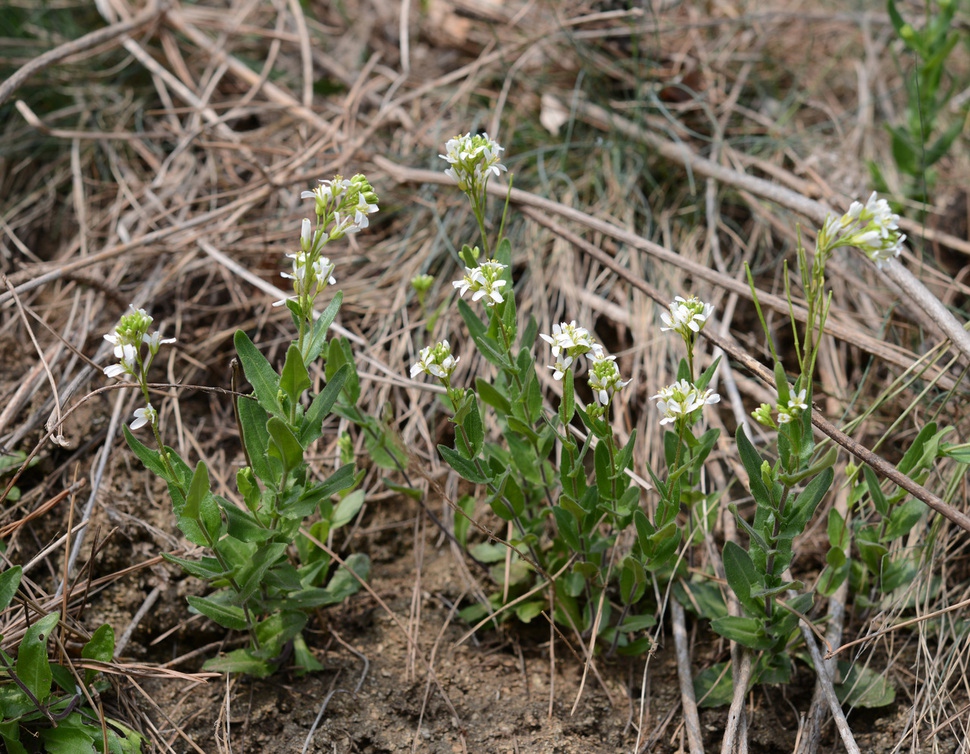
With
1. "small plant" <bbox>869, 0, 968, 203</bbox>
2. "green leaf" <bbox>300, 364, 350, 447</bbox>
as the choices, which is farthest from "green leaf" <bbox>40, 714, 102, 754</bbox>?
"small plant" <bbox>869, 0, 968, 203</bbox>

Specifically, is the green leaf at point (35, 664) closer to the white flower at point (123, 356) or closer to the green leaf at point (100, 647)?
the green leaf at point (100, 647)

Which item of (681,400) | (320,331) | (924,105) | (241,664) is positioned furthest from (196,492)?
(924,105)

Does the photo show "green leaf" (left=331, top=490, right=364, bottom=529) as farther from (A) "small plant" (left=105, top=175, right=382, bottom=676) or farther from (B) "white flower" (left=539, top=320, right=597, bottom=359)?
(B) "white flower" (left=539, top=320, right=597, bottom=359)

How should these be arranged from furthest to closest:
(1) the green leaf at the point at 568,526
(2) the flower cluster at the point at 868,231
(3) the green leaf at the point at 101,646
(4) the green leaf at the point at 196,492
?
(1) the green leaf at the point at 568,526
(3) the green leaf at the point at 101,646
(4) the green leaf at the point at 196,492
(2) the flower cluster at the point at 868,231

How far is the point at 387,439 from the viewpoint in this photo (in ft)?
7.02

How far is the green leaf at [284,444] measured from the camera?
162 cm

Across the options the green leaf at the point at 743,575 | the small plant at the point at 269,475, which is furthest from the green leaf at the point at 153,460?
the green leaf at the point at 743,575

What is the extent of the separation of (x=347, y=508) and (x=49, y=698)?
769mm

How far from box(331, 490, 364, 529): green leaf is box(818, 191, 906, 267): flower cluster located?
127 centimetres

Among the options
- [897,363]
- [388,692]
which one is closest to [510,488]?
[388,692]

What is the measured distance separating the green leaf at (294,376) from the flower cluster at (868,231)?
1.02 metres

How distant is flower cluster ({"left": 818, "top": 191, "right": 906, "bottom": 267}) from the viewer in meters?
→ 1.46

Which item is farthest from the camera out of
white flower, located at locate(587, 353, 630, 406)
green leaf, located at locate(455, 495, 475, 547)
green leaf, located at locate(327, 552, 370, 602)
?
green leaf, located at locate(455, 495, 475, 547)

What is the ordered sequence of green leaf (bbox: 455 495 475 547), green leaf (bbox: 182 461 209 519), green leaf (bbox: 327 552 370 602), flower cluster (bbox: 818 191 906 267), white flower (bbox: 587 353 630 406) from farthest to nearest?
1. green leaf (bbox: 455 495 475 547)
2. green leaf (bbox: 327 552 370 602)
3. white flower (bbox: 587 353 630 406)
4. green leaf (bbox: 182 461 209 519)
5. flower cluster (bbox: 818 191 906 267)
